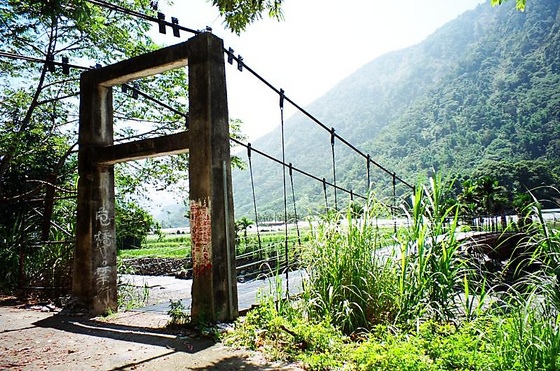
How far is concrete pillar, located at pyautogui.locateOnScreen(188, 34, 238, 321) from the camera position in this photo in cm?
357

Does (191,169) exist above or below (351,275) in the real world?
above

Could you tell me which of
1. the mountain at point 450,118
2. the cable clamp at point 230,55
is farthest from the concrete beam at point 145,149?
the mountain at point 450,118

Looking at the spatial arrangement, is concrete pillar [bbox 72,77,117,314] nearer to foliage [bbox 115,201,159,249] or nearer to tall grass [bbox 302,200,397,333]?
tall grass [bbox 302,200,397,333]

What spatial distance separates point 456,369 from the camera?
2.01m

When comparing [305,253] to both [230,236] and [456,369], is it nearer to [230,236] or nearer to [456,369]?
[230,236]

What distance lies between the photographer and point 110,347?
3.19 meters

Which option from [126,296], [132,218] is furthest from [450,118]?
[126,296]

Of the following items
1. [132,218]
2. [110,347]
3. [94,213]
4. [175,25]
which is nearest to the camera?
[110,347]

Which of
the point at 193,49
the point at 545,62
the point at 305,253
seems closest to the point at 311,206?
the point at 305,253

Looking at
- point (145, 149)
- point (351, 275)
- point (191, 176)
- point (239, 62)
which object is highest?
point (239, 62)

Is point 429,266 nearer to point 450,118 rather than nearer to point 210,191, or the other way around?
point 210,191

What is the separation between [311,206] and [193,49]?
199cm

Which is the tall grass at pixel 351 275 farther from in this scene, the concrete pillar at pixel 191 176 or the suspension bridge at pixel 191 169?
the concrete pillar at pixel 191 176

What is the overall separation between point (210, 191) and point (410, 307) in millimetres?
1950
